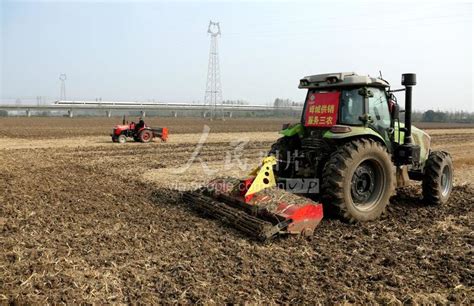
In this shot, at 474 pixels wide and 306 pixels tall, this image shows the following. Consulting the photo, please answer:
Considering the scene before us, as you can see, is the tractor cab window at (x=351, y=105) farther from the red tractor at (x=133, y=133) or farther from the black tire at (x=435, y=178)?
the red tractor at (x=133, y=133)

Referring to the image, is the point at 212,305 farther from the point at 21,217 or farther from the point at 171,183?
the point at 171,183

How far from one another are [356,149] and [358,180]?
1.90 ft

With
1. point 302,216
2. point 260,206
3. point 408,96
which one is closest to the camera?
point 302,216

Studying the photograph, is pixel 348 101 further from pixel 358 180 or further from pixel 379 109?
pixel 358 180

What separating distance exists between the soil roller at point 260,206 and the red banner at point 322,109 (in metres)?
1.21

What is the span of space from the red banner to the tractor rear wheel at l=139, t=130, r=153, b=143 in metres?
14.6

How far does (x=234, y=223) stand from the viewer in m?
5.91

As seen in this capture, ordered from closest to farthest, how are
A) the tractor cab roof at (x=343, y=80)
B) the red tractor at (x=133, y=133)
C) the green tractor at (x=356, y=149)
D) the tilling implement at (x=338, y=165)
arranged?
the tilling implement at (x=338, y=165)
the green tractor at (x=356, y=149)
the tractor cab roof at (x=343, y=80)
the red tractor at (x=133, y=133)

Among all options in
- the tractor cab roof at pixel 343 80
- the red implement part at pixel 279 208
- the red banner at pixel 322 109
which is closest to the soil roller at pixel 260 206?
the red implement part at pixel 279 208

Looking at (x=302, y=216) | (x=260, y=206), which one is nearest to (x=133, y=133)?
(x=260, y=206)

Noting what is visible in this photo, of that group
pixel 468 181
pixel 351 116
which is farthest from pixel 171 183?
pixel 468 181

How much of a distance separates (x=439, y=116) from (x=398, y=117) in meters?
69.7

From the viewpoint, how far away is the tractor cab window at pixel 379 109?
22.9 ft

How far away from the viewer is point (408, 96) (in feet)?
24.2
